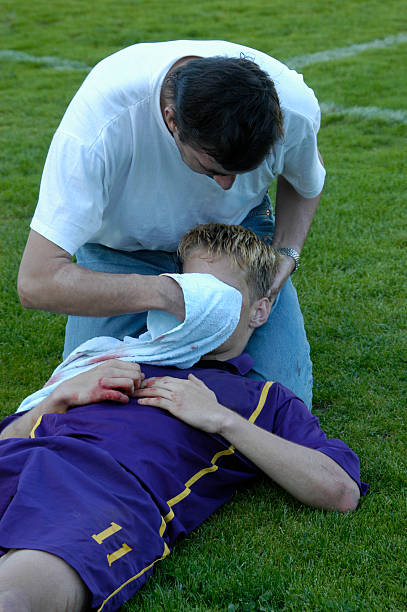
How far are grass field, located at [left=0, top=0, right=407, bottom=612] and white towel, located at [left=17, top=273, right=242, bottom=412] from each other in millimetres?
565

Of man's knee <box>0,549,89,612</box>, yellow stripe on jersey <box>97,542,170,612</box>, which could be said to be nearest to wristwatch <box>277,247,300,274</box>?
yellow stripe on jersey <box>97,542,170,612</box>

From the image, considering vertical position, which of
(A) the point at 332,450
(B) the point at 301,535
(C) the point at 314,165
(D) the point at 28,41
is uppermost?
(C) the point at 314,165

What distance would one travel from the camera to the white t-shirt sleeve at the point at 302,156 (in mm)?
3047

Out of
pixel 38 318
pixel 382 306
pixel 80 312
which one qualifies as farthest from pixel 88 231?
pixel 382 306

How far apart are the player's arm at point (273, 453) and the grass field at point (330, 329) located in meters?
0.10

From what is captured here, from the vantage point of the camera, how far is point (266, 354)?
3.15 m

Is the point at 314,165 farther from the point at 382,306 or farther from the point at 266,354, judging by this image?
the point at 382,306

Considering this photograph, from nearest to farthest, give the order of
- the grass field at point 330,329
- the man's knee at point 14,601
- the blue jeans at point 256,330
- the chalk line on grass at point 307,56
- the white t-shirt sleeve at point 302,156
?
the man's knee at point 14,601 < the grass field at point 330,329 < the white t-shirt sleeve at point 302,156 < the blue jeans at point 256,330 < the chalk line on grass at point 307,56

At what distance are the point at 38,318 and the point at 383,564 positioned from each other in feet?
9.10

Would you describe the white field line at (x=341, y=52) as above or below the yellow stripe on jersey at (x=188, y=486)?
below

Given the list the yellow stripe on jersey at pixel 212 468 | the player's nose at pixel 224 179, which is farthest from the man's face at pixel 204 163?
the yellow stripe on jersey at pixel 212 468

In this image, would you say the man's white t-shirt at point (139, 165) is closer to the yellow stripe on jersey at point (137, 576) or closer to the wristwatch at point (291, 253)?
the wristwatch at point (291, 253)

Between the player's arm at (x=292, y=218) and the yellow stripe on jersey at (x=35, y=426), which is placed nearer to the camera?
the yellow stripe on jersey at (x=35, y=426)

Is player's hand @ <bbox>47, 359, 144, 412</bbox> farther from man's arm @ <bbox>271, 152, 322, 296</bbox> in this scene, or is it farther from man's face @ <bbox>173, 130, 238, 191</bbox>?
man's arm @ <bbox>271, 152, 322, 296</bbox>
